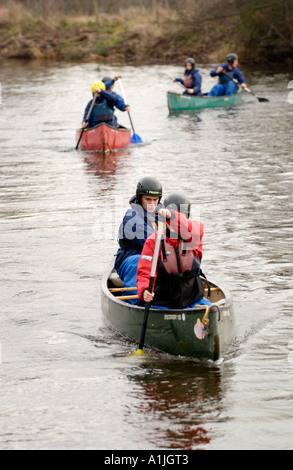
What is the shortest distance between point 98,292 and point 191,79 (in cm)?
1535

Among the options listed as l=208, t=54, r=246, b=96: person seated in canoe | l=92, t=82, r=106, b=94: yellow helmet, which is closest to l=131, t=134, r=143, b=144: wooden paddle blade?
l=92, t=82, r=106, b=94: yellow helmet

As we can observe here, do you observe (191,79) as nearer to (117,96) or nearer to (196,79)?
(196,79)

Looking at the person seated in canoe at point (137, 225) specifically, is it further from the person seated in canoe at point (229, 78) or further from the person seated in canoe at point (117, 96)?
the person seated in canoe at point (229, 78)

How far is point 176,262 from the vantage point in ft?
22.6

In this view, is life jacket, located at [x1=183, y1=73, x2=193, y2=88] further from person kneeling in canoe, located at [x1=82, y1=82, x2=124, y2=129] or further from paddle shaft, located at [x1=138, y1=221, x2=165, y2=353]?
paddle shaft, located at [x1=138, y1=221, x2=165, y2=353]

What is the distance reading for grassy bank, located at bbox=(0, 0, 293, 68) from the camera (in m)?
35.7

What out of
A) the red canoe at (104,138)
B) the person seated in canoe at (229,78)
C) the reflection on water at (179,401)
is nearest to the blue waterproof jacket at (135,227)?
the reflection on water at (179,401)

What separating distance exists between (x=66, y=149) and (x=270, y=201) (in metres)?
7.02

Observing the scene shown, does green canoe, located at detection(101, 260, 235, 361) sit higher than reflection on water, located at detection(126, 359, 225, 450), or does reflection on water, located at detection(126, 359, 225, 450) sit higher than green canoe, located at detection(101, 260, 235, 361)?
green canoe, located at detection(101, 260, 235, 361)

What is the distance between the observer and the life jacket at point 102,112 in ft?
57.7

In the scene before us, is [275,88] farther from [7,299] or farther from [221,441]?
[221,441]

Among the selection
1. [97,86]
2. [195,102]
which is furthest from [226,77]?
[97,86]

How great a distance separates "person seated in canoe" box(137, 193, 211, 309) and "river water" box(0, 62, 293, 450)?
57cm
